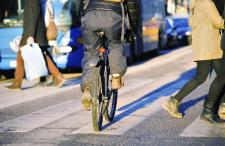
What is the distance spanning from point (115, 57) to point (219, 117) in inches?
66.3

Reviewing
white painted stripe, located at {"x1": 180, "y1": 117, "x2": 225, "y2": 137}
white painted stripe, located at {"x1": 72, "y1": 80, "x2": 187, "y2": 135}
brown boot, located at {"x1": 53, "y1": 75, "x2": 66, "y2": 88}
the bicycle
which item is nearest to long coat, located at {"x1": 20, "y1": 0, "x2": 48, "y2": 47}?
brown boot, located at {"x1": 53, "y1": 75, "x2": 66, "y2": 88}

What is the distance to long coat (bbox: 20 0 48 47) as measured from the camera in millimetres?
11781

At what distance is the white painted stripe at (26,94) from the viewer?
409 inches

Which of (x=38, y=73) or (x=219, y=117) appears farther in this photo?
(x=38, y=73)

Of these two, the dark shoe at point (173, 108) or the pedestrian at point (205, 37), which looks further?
the dark shoe at point (173, 108)

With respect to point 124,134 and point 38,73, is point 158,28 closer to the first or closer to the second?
point 38,73

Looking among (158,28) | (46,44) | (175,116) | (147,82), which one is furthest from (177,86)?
(158,28)

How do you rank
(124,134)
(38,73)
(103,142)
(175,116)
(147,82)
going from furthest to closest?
(147,82), (38,73), (175,116), (124,134), (103,142)

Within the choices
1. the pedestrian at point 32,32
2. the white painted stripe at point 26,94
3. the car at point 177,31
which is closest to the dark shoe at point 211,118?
the white painted stripe at point 26,94

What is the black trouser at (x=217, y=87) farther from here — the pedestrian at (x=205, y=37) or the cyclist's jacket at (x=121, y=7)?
the cyclist's jacket at (x=121, y=7)

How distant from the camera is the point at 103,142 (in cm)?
693

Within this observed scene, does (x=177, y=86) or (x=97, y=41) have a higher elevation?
(x=97, y=41)

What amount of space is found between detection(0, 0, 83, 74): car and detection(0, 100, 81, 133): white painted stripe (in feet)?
18.6

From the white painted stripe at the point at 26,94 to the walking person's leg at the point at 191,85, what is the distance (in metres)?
2.72
